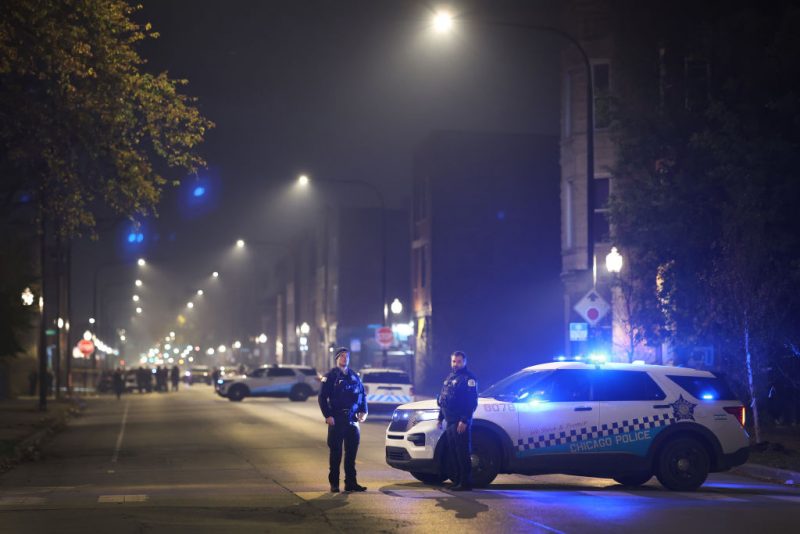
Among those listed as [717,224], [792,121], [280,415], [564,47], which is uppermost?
[564,47]

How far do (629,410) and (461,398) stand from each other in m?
2.58

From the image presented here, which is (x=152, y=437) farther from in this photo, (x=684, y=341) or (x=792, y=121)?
(x=792, y=121)

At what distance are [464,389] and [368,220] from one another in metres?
70.8

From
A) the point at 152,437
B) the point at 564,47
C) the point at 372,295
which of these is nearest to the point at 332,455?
the point at 152,437

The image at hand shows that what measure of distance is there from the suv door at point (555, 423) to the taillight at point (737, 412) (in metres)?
1.95

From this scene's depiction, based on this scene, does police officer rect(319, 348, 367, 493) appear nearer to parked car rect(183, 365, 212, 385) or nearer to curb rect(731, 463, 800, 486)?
curb rect(731, 463, 800, 486)

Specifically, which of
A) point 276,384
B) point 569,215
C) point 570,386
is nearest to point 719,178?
point 570,386

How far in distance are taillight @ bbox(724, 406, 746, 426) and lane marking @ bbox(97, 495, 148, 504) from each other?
8.10 m

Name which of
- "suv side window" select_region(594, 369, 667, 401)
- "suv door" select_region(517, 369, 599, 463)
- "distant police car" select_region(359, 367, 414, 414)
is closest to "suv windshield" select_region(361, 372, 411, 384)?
"distant police car" select_region(359, 367, 414, 414)

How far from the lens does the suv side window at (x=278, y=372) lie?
53812 millimetres

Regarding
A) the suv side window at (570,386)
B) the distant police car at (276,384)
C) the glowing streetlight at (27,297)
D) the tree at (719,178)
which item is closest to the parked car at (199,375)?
the distant police car at (276,384)

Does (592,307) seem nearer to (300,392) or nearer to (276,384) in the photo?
(300,392)

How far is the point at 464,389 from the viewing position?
15570 millimetres

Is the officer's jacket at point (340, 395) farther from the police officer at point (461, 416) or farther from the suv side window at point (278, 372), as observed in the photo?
the suv side window at point (278, 372)
